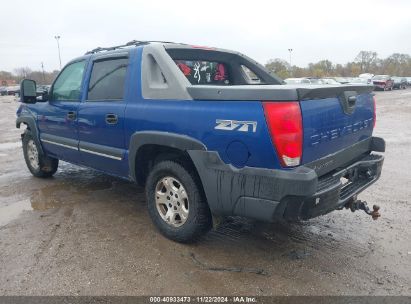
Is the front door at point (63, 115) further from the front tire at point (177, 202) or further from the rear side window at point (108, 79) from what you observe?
the front tire at point (177, 202)

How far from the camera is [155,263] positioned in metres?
3.29

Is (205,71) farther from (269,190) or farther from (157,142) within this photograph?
(269,190)

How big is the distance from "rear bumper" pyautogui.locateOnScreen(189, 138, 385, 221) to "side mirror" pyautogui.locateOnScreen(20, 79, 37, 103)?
11.5 feet

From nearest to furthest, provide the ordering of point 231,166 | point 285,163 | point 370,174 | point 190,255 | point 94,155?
point 285,163, point 231,166, point 190,255, point 370,174, point 94,155

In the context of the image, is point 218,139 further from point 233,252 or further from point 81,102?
point 81,102

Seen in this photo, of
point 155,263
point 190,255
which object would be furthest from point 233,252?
point 155,263

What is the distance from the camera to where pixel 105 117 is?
4.14 m

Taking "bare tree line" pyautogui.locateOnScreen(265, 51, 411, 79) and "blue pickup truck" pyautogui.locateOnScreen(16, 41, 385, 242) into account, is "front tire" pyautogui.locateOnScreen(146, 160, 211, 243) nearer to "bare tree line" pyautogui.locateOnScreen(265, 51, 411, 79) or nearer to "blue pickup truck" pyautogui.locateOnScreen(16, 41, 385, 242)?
"blue pickup truck" pyautogui.locateOnScreen(16, 41, 385, 242)

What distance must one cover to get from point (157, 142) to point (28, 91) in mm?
3046

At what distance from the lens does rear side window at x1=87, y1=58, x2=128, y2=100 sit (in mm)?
4102

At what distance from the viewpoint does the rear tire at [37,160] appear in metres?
6.02

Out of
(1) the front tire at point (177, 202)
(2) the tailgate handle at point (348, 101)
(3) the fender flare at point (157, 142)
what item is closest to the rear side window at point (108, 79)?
(3) the fender flare at point (157, 142)

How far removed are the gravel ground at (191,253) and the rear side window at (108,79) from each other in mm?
1428

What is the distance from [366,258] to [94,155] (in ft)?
10.4
